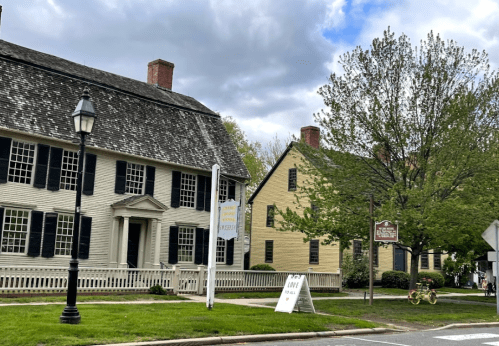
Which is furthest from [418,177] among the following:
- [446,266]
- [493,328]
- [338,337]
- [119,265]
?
[446,266]

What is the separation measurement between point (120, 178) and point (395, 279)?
1888cm

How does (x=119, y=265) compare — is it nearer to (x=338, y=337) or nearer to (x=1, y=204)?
(x=1, y=204)

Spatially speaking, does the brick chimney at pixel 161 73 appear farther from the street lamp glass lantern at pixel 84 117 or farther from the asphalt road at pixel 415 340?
the asphalt road at pixel 415 340

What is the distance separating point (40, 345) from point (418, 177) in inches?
606

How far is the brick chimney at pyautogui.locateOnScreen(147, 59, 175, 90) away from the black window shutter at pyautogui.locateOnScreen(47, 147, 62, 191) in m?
11.1

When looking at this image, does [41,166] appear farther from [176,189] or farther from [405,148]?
[405,148]

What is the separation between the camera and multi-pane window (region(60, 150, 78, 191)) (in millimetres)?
21750

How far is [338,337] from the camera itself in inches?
453

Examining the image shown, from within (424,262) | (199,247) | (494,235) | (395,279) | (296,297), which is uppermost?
(494,235)

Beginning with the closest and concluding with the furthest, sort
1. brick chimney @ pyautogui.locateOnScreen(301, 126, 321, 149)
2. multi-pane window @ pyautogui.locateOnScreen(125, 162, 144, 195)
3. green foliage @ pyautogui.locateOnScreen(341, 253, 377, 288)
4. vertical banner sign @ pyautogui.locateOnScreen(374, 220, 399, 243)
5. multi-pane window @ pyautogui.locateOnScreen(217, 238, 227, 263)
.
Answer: vertical banner sign @ pyautogui.locateOnScreen(374, 220, 399, 243)
multi-pane window @ pyautogui.locateOnScreen(125, 162, 144, 195)
multi-pane window @ pyautogui.locateOnScreen(217, 238, 227, 263)
green foliage @ pyautogui.locateOnScreen(341, 253, 377, 288)
brick chimney @ pyautogui.locateOnScreen(301, 126, 321, 149)

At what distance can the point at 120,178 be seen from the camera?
23.2 meters

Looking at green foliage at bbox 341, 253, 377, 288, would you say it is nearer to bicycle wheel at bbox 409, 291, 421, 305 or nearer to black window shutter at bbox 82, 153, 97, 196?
bicycle wheel at bbox 409, 291, 421, 305

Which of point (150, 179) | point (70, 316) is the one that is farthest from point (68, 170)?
Answer: point (70, 316)

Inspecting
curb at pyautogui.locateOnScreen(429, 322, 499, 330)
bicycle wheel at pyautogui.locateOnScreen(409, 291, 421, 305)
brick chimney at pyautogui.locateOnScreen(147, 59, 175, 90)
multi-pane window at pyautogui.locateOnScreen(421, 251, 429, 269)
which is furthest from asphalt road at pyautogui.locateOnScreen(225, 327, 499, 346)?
multi-pane window at pyautogui.locateOnScreen(421, 251, 429, 269)
